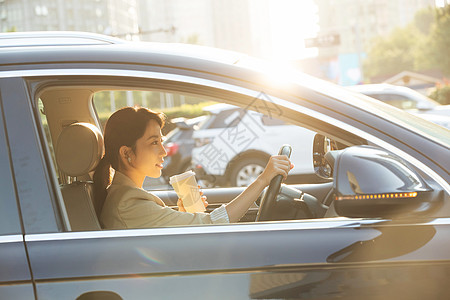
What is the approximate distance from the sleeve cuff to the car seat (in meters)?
0.40

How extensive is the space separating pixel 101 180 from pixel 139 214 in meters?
0.35

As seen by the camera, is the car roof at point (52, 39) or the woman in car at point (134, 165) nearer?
the car roof at point (52, 39)

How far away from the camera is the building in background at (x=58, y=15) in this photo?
10612 centimetres

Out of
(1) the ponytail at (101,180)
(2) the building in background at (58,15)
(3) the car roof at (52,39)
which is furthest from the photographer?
(2) the building in background at (58,15)

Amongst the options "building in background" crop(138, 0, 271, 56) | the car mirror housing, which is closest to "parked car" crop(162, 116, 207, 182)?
the car mirror housing

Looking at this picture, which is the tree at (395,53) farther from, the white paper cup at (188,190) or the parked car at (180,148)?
the white paper cup at (188,190)

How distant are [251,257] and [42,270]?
578mm

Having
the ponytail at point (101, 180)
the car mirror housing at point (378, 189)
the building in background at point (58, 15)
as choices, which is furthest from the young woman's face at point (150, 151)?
the building in background at point (58, 15)

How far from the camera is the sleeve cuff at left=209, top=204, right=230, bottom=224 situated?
2223 mm

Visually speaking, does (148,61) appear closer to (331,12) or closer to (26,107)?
(26,107)

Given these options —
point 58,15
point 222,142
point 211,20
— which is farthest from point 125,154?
point 211,20

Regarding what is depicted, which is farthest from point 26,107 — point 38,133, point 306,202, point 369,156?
point 306,202

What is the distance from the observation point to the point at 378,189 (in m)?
1.74

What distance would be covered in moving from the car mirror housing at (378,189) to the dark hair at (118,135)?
40.4 inches
